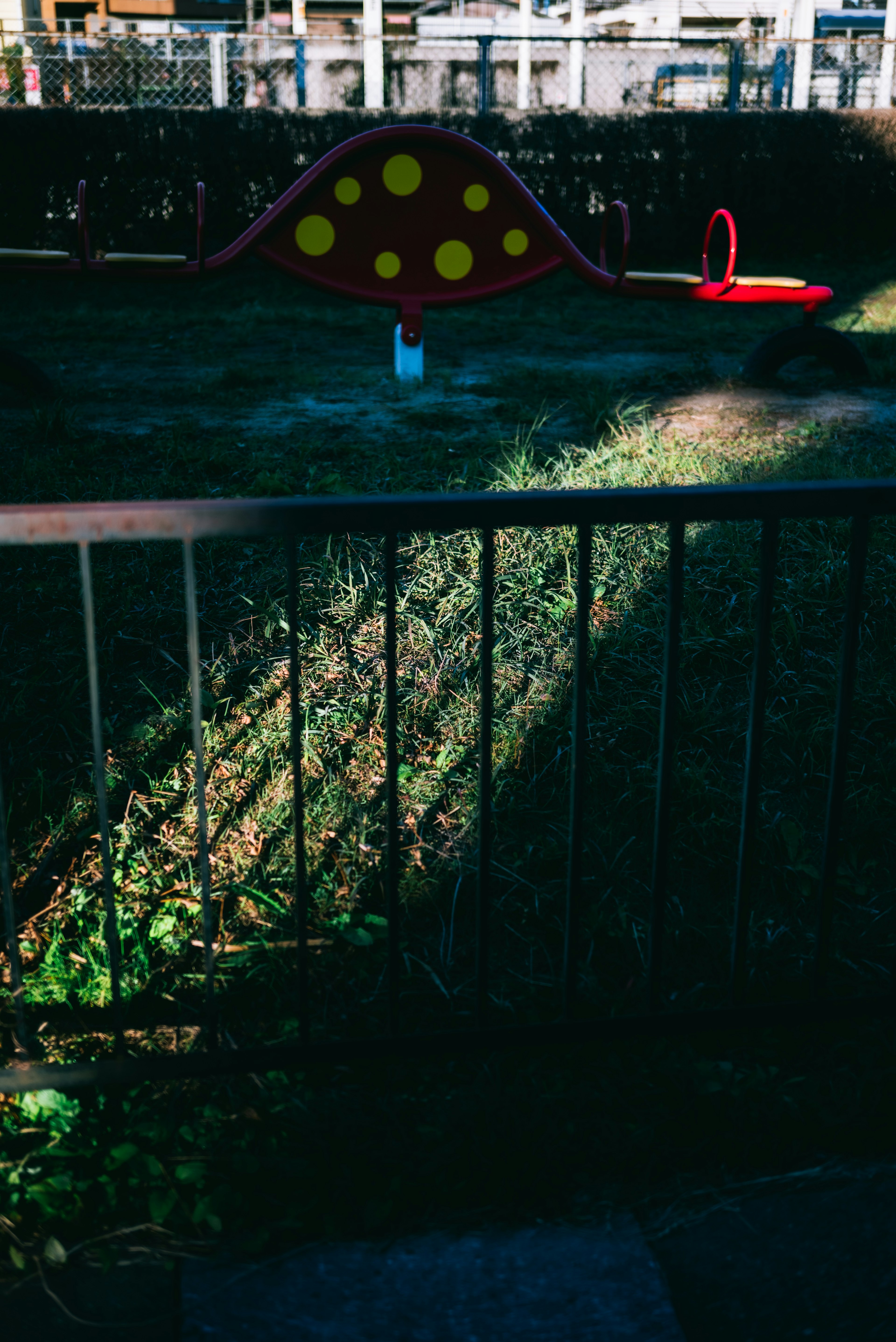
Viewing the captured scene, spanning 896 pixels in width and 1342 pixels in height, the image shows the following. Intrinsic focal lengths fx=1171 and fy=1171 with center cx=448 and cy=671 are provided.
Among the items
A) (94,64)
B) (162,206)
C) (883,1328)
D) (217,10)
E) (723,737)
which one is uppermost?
(217,10)

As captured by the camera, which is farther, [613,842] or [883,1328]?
[613,842]

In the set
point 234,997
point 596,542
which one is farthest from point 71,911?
point 596,542

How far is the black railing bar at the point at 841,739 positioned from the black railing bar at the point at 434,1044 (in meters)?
0.09

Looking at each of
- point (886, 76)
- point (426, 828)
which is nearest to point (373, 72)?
point (886, 76)

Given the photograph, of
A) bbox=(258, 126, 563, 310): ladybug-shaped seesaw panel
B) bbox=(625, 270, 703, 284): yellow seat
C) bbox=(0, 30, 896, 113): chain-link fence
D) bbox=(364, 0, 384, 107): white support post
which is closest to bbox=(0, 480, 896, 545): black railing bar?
bbox=(258, 126, 563, 310): ladybug-shaped seesaw panel

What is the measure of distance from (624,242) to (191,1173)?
5400mm

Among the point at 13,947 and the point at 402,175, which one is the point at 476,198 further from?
the point at 13,947

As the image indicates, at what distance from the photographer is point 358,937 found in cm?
247

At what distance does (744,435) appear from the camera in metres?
5.26

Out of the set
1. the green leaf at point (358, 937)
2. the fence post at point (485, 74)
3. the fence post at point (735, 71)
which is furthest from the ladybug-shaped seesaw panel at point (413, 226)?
the fence post at point (735, 71)

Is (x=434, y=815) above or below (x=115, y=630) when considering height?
below

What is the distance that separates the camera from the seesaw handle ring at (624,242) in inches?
220

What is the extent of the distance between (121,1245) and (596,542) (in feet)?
9.01

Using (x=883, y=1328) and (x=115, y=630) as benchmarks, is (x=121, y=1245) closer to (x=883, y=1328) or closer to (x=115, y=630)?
(x=883, y=1328)
